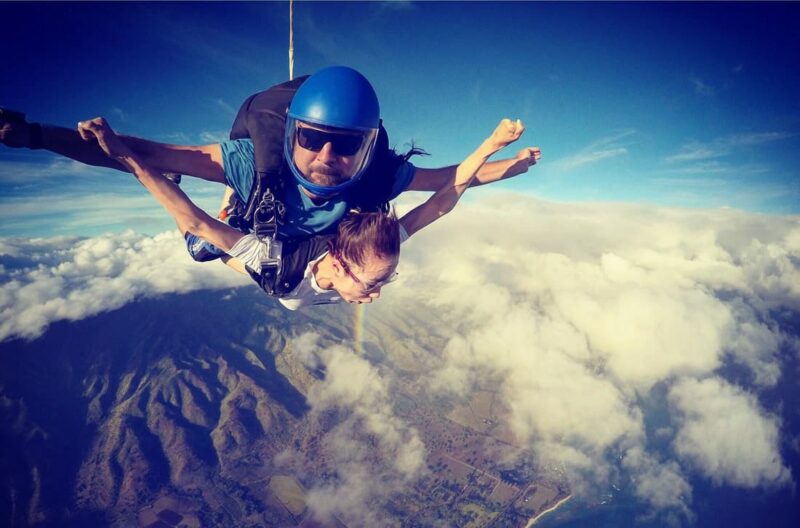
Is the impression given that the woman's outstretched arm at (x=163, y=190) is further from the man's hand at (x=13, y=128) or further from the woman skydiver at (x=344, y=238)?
the man's hand at (x=13, y=128)

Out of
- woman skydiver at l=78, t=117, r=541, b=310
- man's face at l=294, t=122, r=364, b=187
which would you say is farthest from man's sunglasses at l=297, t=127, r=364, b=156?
woman skydiver at l=78, t=117, r=541, b=310

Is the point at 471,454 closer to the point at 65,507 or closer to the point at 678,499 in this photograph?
the point at 678,499

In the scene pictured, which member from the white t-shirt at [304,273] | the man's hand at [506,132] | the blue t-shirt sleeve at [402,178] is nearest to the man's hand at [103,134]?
the white t-shirt at [304,273]

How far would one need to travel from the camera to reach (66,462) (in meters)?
171

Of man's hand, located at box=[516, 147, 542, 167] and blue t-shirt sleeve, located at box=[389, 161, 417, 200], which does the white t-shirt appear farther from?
man's hand, located at box=[516, 147, 542, 167]

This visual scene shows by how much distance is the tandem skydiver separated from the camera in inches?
130

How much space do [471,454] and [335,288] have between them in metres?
195

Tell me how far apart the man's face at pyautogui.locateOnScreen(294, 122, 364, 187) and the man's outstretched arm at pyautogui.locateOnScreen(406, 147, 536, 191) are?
144 centimetres

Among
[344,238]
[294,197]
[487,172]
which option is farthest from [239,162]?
[487,172]

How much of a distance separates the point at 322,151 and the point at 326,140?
0.41 feet

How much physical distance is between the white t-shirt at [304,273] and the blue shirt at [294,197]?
39 centimetres

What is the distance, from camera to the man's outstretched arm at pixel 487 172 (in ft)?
15.7

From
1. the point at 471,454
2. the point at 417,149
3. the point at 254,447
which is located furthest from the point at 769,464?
the point at 417,149

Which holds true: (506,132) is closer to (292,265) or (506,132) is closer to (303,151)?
(303,151)
